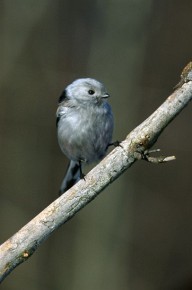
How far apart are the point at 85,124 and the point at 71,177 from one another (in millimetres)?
286

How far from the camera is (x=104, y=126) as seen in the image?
2994 mm

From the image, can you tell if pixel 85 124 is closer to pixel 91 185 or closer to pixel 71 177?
pixel 71 177

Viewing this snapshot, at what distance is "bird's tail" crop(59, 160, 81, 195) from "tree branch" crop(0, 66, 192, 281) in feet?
2.59

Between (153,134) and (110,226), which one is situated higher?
(110,226)

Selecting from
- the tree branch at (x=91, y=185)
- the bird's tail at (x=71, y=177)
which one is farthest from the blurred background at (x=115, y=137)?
the tree branch at (x=91, y=185)

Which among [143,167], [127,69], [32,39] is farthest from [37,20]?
[143,167]

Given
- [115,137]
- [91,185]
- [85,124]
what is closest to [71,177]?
[85,124]

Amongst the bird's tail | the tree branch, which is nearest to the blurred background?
the bird's tail

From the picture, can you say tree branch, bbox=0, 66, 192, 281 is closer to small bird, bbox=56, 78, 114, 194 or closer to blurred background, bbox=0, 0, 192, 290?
small bird, bbox=56, 78, 114, 194

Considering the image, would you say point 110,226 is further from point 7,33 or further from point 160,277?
point 7,33

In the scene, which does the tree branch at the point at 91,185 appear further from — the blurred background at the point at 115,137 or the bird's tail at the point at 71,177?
the blurred background at the point at 115,137

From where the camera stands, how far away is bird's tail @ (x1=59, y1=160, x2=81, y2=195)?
121 inches

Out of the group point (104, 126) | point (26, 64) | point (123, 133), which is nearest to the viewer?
point (104, 126)

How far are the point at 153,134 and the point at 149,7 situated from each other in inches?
111
